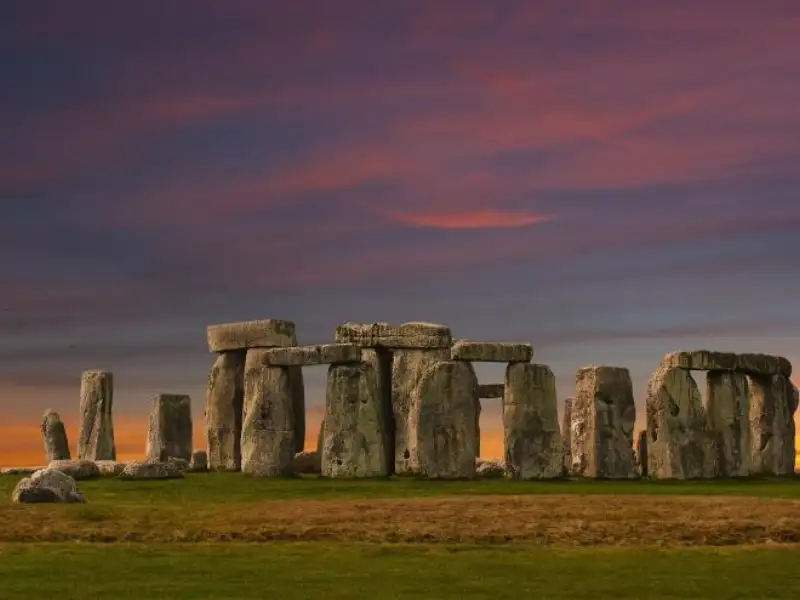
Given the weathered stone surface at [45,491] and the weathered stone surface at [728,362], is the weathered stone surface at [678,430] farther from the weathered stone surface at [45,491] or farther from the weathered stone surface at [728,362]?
the weathered stone surface at [45,491]

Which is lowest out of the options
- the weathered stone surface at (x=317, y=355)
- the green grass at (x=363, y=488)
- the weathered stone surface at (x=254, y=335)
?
the green grass at (x=363, y=488)

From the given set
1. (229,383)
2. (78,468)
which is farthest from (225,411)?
(78,468)

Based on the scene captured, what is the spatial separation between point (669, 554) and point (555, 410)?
13.1 meters

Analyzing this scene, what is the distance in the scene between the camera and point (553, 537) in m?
21.1

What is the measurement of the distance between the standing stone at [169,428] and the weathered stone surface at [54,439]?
3.25m

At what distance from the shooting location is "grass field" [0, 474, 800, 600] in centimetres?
1745

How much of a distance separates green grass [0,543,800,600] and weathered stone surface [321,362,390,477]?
1238cm

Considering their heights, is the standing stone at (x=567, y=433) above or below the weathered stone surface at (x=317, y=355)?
below

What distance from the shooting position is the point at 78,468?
3344 centimetres

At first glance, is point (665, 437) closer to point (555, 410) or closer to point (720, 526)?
point (555, 410)

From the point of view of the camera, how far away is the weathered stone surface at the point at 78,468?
33.2m

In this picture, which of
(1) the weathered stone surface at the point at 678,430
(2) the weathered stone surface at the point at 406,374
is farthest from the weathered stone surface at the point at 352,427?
(1) the weathered stone surface at the point at 678,430

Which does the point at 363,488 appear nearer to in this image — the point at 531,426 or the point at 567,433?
the point at 531,426

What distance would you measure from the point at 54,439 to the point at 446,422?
50.5ft
